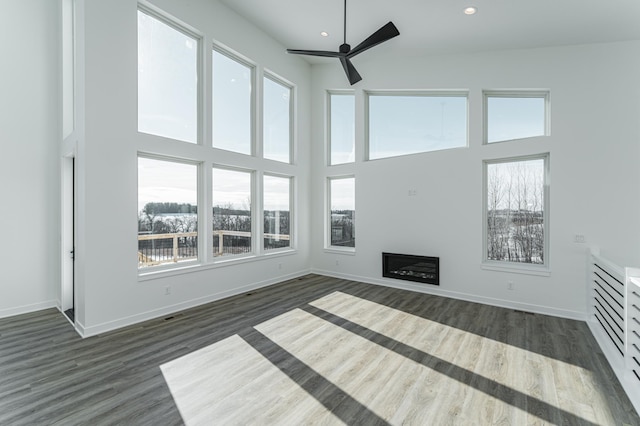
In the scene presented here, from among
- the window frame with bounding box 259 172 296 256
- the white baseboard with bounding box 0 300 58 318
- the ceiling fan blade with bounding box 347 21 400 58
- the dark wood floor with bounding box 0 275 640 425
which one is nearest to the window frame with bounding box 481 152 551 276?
the dark wood floor with bounding box 0 275 640 425

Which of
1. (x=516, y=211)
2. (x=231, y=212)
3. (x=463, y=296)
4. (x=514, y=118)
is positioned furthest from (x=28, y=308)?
(x=514, y=118)

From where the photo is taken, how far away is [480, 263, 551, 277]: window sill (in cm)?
424

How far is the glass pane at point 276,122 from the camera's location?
19.3ft

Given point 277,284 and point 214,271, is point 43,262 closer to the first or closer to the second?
point 214,271

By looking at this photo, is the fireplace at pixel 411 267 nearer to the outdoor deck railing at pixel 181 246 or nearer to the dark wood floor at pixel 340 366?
the dark wood floor at pixel 340 366

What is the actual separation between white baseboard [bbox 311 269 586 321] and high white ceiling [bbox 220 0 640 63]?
Result: 3639 millimetres

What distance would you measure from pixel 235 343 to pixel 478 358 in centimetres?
247

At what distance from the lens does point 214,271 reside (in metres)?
4.74

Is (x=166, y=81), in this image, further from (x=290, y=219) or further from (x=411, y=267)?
(x=411, y=267)

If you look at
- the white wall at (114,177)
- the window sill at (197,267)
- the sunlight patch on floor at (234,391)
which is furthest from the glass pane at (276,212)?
the sunlight patch on floor at (234,391)

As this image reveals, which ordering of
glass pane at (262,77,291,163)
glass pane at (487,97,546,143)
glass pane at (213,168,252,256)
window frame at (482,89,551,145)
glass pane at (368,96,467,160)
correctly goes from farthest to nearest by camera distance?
glass pane at (262,77,291,163) → glass pane at (368,96,467,160) → glass pane at (213,168,252,256) → glass pane at (487,97,546,143) → window frame at (482,89,551,145)

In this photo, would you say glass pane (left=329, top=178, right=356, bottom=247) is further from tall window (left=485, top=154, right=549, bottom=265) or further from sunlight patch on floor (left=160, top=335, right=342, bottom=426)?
sunlight patch on floor (left=160, top=335, right=342, bottom=426)

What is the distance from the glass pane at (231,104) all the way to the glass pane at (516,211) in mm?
4243

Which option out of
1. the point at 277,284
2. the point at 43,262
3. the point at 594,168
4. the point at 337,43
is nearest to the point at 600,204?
the point at 594,168
